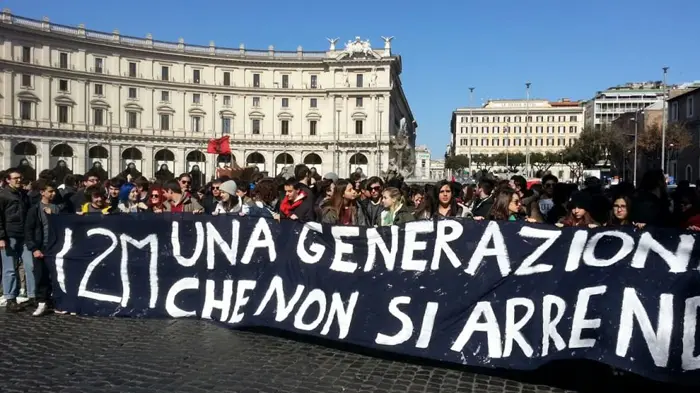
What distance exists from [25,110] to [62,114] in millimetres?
3984

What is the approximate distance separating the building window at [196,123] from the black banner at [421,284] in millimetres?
73582

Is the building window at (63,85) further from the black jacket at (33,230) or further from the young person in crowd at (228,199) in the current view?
the young person in crowd at (228,199)

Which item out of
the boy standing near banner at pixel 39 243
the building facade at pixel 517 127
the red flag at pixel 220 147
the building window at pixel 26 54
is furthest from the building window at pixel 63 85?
the building facade at pixel 517 127

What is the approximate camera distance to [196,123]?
259ft

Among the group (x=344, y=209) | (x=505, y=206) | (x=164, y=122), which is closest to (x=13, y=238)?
(x=344, y=209)

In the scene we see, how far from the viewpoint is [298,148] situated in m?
82.6

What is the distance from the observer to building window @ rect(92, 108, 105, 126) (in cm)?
7175

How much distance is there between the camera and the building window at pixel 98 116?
71.8 m

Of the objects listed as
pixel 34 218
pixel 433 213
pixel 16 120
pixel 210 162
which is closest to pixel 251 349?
pixel 433 213

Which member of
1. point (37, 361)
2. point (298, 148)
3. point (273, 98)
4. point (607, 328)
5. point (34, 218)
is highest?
point (273, 98)

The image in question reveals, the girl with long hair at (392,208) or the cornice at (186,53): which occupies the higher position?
the cornice at (186,53)

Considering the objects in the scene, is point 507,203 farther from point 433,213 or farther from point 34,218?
point 34,218

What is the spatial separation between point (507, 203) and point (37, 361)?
5.29 m

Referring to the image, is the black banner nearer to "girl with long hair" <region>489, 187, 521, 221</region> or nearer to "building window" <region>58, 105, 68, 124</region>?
"girl with long hair" <region>489, 187, 521, 221</region>
